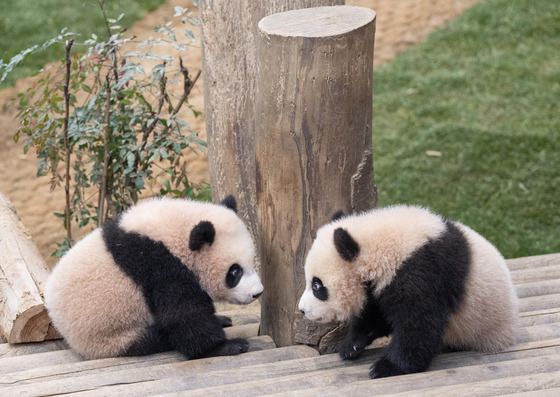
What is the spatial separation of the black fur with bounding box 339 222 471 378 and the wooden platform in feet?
0.34

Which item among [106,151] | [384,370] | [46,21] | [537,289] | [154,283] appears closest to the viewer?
[384,370]

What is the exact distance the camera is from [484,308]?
3.12 m

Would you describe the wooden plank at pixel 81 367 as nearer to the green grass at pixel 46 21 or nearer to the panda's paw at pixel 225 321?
the panda's paw at pixel 225 321

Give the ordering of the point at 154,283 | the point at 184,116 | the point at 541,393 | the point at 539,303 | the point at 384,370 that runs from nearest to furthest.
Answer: the point at 541,393, the point at 384,370, the point at 154,283, the point at 539,303, the point at 184,116

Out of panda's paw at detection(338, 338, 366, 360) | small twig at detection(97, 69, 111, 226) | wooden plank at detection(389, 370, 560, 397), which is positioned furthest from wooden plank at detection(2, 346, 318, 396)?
small twig at detection(97, 69, 111, 226)

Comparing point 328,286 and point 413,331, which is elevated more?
point 328,286

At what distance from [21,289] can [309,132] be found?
177cm

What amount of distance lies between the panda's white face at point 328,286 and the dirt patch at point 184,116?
8.39ft

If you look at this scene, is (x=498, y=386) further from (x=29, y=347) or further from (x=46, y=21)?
(x=46, y=21)

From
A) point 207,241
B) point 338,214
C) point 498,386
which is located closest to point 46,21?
point 207,241

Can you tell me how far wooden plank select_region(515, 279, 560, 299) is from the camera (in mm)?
4035

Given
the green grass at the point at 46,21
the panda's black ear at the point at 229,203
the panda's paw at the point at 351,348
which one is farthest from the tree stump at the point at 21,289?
the green grass at the point at 46,21

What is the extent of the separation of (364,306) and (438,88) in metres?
5.57

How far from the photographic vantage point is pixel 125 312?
129 inches
